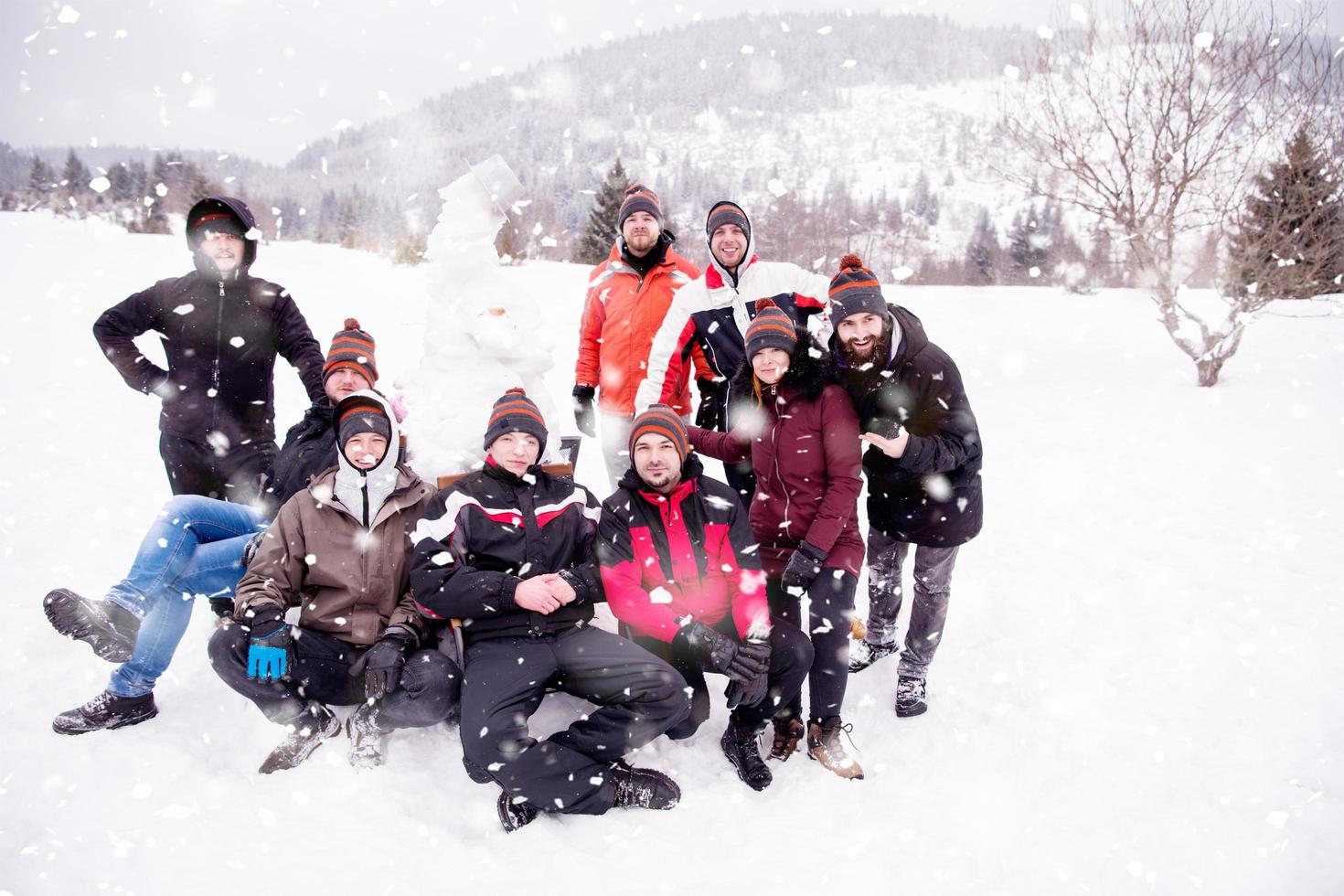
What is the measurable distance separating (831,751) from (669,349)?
245 centimetres

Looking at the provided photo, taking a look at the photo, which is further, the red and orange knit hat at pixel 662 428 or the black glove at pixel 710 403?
the black glove at pixel 710 403

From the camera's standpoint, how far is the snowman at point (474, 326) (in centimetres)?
423

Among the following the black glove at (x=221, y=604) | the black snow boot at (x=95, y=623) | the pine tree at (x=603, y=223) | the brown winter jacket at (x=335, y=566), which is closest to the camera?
the black snow boot at (x=95, y=623)

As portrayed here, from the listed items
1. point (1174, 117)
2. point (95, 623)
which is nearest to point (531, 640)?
point (95, 623)

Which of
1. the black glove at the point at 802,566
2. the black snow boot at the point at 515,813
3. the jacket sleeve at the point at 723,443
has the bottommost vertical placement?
the black snow boot at the point at 515,813

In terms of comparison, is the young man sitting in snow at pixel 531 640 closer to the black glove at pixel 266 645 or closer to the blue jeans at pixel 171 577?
the black glove at pixel 266 645

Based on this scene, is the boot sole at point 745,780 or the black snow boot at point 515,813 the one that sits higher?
the black snow boot at point 515,813

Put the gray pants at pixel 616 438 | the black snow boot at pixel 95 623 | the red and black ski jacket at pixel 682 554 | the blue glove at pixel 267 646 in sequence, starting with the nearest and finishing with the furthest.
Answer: the black snow boot at pixel 95 623 < the blue glove at pixel 267 646 < the red and black ski jacket at pixel 682 554 < the gray pants at pixel 616 438

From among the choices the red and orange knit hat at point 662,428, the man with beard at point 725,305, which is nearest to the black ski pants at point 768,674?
the red and orange knit hat at point 662,428

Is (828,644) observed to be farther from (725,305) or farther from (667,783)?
(725,305)

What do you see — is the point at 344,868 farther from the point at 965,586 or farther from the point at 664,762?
the point at 965,586

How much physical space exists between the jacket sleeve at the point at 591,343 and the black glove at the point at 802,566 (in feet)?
7.15

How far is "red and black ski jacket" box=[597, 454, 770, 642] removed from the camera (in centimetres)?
331

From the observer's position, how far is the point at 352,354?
3.90 m
